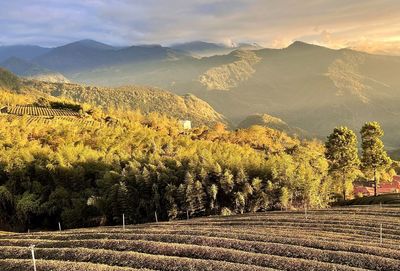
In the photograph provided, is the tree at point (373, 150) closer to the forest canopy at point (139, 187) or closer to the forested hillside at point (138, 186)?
the forest canopy at point (139, 187)

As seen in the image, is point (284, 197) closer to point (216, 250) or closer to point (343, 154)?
point (343, 154)

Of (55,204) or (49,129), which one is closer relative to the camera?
(55,204)

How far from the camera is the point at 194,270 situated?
75.7 ft

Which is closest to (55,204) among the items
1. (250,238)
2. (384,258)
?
(250,238)

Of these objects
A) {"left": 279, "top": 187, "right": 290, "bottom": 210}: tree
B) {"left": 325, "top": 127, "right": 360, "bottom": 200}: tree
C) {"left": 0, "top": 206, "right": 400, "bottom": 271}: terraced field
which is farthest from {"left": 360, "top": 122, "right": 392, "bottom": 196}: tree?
{"left": 0, "top": 206, "right": 400, "bottom": 271}: terraced field

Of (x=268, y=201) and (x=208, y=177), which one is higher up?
(x=208, y=177)

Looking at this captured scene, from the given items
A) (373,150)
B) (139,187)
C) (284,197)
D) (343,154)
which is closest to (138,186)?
(139,187)

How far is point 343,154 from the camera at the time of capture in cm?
7800

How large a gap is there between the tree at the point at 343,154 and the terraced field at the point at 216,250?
42.0 m

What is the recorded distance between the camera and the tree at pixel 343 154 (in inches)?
3068

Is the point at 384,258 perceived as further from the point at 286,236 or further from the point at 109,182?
the point at 109,182

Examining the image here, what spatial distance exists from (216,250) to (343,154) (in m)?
56.9

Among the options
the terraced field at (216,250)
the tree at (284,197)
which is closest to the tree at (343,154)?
the tree at (284,197)

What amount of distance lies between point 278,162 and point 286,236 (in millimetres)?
33213
